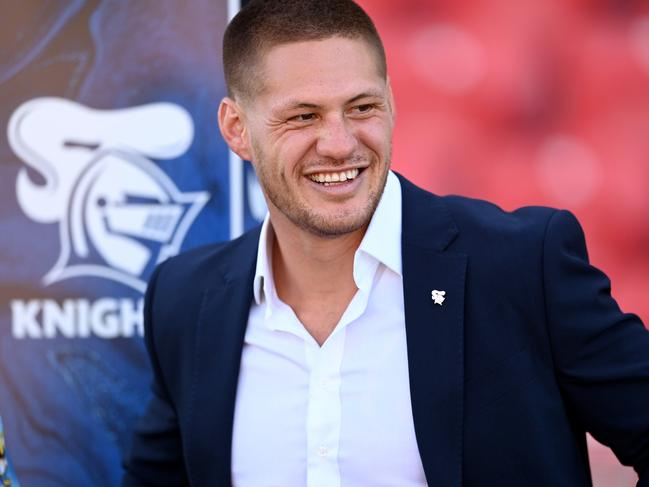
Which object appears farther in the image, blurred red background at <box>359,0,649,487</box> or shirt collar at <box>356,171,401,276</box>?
blurred red background at <box>359,0,649,487</box>

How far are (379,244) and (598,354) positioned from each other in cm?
50

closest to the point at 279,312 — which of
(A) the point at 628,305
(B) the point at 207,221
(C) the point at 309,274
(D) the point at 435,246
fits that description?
(C) the point at 309,274

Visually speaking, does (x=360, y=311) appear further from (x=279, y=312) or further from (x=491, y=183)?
(x=491, y=183)

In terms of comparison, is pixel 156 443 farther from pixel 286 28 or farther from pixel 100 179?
pixel 286 28

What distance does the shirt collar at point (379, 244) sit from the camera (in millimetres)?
2223

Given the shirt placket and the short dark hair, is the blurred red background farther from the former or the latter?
the shirt placket

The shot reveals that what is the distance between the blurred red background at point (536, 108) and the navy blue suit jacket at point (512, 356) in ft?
1.91

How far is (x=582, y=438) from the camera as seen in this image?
2170mm

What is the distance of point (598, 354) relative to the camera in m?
2.02

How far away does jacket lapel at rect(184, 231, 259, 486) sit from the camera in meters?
2.27

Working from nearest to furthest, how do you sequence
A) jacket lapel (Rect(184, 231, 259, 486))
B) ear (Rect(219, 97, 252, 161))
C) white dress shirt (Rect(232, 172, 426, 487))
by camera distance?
white dress shirt (Rect(232, 172, 426, 487)) < jacket lapel (Rect(184, 231, 259, 486)) < ear (Rect(219, 97, 252, 161))

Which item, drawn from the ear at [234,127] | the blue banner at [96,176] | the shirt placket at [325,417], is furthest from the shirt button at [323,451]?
the blue banner at [96,176]

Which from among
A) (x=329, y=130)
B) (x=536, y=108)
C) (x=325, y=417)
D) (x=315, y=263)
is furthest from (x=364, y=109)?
(x=536, y=108)

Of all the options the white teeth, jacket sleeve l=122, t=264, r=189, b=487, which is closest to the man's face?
the white teeth
